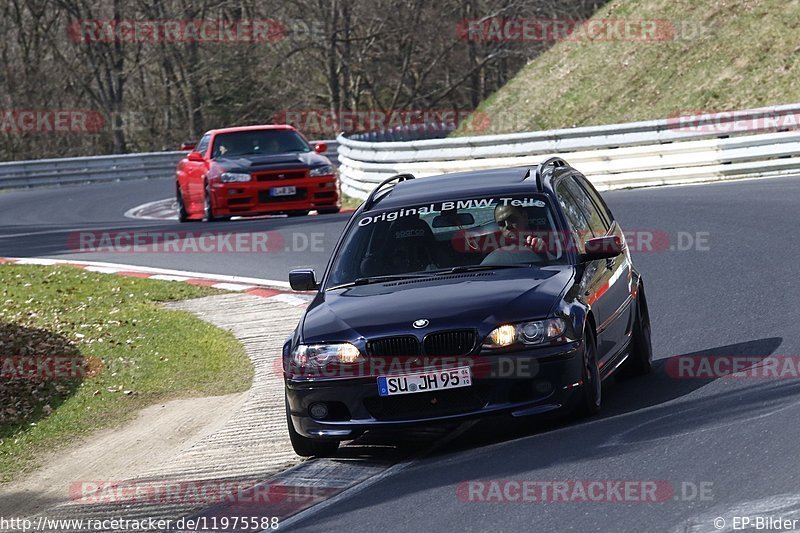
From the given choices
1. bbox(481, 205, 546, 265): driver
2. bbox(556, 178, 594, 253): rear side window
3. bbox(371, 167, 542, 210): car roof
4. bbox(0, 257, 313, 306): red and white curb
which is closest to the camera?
bbox(481, 205, 546, 265): driver

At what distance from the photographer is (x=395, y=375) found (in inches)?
284

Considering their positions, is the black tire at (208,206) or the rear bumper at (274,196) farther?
the black tire at (208,206)

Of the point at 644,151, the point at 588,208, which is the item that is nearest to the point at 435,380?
the point at 588,208

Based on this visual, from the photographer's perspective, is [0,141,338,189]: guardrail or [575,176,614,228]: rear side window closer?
[575,176,614,228]: rear side window

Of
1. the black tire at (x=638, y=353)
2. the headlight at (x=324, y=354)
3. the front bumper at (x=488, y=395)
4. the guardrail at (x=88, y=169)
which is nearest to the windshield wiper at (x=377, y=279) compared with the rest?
the headlight at (x=324, y=354)

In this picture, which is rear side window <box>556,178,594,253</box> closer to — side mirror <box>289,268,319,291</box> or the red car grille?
side mirror <box>289,268,319,291</box>

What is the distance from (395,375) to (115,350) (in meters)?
6.38

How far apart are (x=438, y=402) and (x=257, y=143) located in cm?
1694

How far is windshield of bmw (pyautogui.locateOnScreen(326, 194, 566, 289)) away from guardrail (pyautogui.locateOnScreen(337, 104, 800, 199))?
1435cm

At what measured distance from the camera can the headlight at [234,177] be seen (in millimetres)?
22641

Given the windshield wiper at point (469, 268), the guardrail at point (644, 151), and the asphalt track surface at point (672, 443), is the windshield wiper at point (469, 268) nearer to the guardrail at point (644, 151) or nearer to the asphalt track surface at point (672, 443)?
the asphalt track surface at point (672, 443)

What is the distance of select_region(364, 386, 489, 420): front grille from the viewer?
7211 millimetres

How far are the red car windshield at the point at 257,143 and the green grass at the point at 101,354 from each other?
6.36 metres

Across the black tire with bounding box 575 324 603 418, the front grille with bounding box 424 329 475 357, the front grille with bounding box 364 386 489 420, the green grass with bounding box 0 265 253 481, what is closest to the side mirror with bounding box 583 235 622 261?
the black tire with bounding box 575 324 603 418
